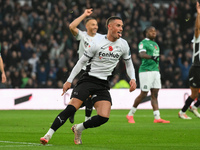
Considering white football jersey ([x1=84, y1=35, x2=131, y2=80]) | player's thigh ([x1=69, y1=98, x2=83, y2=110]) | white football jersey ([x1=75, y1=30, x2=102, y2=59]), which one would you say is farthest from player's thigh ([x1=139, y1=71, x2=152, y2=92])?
player's thigh ([x1=69, y1=98, x2=83, y2=110])

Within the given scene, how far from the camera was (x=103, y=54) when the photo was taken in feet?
25.9

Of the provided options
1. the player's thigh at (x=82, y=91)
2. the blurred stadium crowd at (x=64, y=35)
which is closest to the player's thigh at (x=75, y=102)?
the player's thigh at (x=82, y=91)

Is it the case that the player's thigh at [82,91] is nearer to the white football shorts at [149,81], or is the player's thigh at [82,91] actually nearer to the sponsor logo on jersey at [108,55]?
the sponsor logo on jersey at [108,55]

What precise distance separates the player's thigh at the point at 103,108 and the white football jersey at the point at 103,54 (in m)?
0.43

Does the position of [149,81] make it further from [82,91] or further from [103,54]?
[82,91]

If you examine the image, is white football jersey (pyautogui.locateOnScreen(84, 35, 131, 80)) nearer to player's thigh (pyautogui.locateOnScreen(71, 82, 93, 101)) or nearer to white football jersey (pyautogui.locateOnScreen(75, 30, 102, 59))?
player's thigh (pyautogui.locateOnScreen(71, 82, 93, 101))

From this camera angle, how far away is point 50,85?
68.4 feet

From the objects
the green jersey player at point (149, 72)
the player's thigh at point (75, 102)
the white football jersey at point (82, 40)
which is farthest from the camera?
the green jersey player at point (149, 72)

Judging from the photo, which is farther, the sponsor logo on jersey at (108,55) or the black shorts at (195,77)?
the black shorts at (195,77)

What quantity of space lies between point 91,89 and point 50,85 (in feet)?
43.0

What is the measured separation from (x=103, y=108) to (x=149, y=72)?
17.1 feet

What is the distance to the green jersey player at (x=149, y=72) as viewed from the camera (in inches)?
492

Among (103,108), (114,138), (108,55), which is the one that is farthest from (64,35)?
(103,108)

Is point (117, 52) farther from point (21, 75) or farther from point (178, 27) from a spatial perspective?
point (178, 27)
